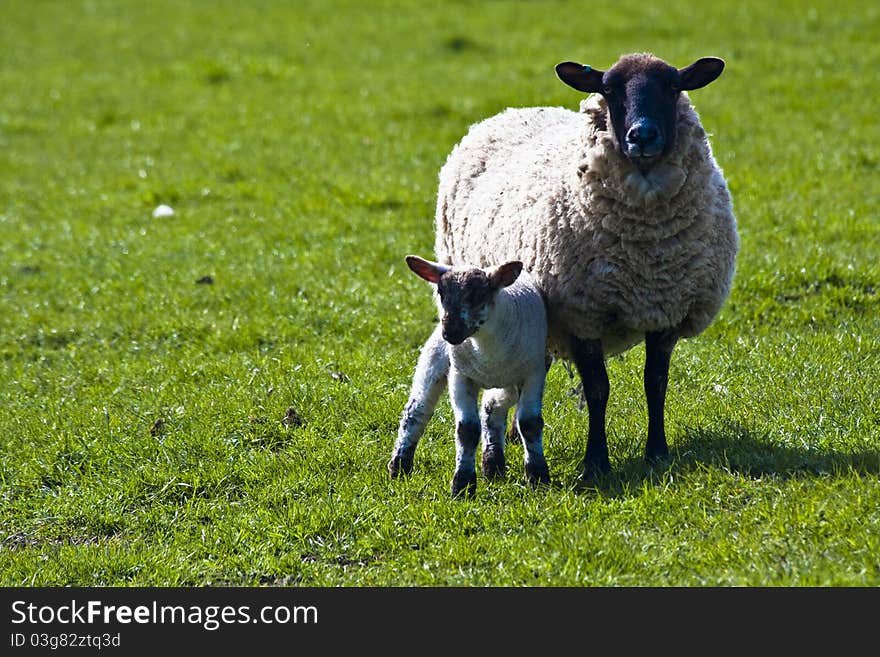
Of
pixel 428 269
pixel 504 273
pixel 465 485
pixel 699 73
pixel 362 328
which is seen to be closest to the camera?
pixel 504 273

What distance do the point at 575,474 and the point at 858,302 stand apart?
370 cm

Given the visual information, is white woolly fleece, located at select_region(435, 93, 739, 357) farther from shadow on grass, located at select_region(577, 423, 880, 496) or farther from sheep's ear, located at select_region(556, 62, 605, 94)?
shadow on grass, located at select_region(577, 423, 880, 496)

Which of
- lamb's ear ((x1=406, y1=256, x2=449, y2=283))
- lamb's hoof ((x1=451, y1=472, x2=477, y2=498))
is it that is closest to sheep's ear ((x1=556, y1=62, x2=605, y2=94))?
lamb's ear ((x1=406, y1=256, x2=449, y2=283))

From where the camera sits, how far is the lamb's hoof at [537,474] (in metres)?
6.50

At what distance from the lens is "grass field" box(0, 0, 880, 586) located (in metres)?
5.93

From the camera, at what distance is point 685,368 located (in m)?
8.27

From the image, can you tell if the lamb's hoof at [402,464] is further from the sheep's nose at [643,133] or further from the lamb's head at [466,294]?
the sheep's nose at [643,133]

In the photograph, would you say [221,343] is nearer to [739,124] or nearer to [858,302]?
[858,302]

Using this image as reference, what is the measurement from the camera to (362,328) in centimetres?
963

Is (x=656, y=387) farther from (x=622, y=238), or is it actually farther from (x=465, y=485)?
(x=465, y=485)

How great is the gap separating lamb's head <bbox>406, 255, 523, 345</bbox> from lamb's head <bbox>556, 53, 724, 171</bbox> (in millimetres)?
897

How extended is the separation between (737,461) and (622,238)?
50.5 inches

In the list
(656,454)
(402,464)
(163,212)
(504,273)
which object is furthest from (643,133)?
(163,212)
